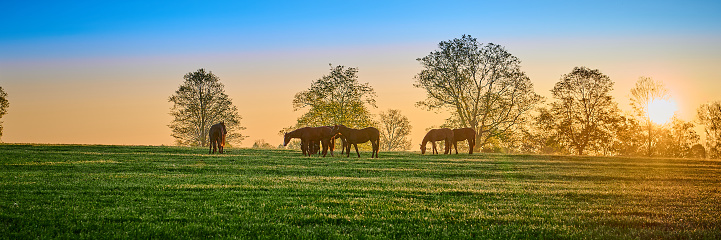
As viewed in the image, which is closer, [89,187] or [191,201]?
[191,201]

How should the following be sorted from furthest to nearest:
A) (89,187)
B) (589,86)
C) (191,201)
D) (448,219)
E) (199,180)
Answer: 1. (589,86)
2. (199,180)
3. (89,187)
4. (191,201)
5. (448,219)

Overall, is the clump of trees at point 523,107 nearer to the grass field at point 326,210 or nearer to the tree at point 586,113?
the tree at point 586,113

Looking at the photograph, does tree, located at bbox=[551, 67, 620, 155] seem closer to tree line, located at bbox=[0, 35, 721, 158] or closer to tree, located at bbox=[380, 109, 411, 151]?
tree line, located at bbox=[0, 35, 721, 158]

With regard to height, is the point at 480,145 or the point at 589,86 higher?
the point at 589,86

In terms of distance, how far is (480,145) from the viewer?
5828 centimetres

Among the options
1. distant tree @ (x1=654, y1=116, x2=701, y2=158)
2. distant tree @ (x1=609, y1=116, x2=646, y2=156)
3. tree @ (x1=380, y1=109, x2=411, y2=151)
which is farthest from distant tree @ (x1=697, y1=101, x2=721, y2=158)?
tree @ (x1=380, y1=109, x2=411, y2=151)

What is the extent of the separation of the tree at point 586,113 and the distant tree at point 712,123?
2396 cm

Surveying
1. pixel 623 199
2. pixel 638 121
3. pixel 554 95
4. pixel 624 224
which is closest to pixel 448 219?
pixel 624 224

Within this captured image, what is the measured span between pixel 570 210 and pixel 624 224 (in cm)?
177

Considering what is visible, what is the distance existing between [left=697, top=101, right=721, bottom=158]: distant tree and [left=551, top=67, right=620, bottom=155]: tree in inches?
943

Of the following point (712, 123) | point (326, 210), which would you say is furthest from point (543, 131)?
point (326, 210)

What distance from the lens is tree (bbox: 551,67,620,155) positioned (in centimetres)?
5653

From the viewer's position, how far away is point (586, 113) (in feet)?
→ 187

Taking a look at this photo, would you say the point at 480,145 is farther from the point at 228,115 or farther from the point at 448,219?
the point at 448,219
